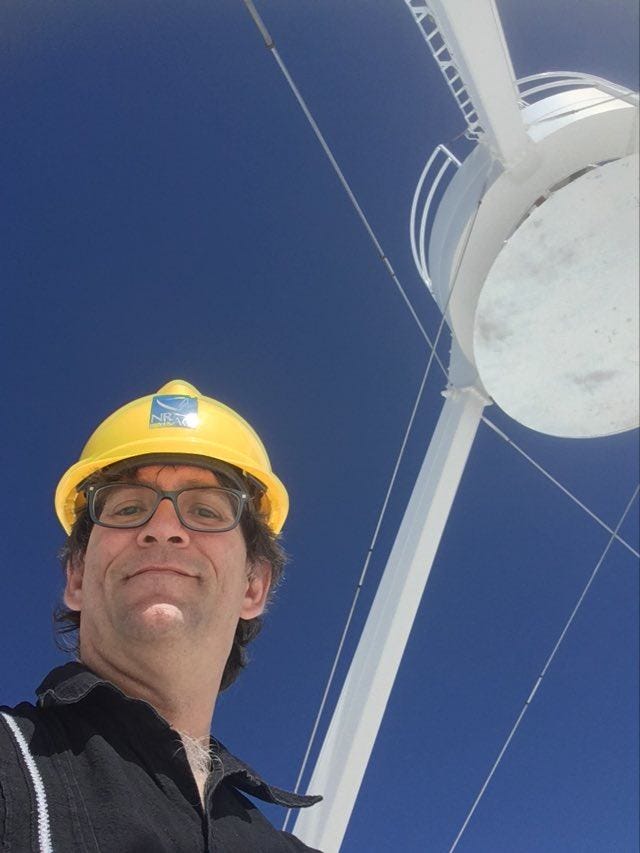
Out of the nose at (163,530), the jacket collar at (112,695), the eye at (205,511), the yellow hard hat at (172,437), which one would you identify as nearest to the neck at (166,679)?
the jacket collar at (112,695)

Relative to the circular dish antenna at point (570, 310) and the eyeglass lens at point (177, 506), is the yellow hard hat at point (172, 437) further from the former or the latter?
the circular dish antenna at point (570, 310)

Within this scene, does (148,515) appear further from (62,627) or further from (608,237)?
(608,237)

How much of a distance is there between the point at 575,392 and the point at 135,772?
278 inches

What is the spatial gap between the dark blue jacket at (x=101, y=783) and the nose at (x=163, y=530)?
859 mm

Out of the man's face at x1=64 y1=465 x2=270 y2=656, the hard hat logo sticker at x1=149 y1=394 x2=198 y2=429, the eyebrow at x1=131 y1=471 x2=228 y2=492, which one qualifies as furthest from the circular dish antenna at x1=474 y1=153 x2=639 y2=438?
the man's face at x1=64 y1=465 x2=270 y2=656

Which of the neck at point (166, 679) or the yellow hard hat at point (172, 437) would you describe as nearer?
the neck at point (166, 679)

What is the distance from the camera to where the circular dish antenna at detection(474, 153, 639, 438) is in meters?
8.09

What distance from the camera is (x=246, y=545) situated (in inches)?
204

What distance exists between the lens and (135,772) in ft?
Result: 10.4

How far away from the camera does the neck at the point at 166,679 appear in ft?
13.1

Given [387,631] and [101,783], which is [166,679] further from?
[387,631]

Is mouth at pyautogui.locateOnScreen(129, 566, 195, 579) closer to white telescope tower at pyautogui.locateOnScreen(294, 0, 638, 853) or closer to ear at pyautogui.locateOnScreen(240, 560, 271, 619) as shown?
ear at pyautogui.locateOnScreen(240, 560, 271, 619)

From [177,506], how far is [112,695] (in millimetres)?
1258

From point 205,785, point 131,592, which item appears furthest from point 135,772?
point 131,592
